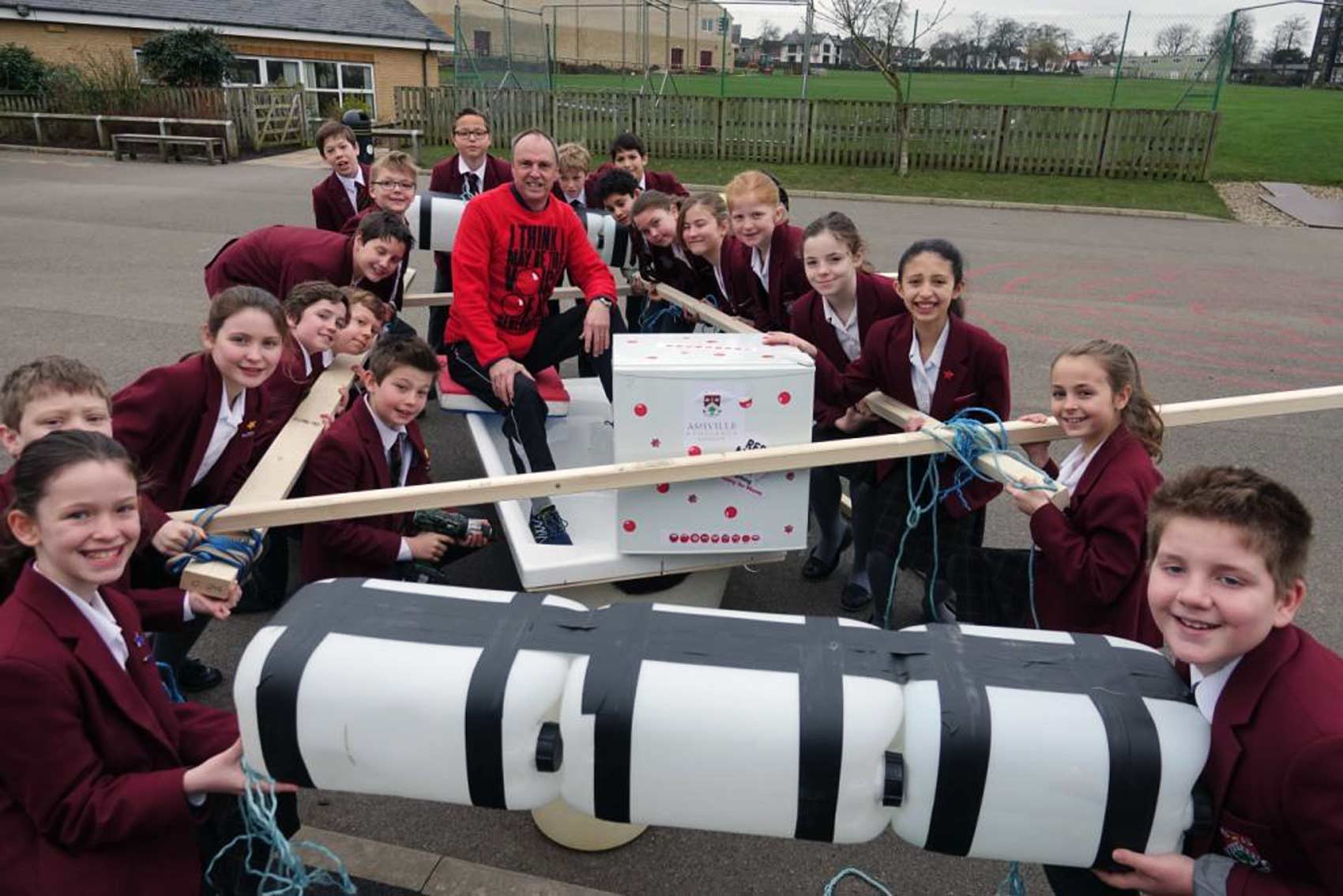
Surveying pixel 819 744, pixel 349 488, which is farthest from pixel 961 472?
pixel 349 488

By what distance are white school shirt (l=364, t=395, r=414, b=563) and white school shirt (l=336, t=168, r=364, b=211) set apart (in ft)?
11.5

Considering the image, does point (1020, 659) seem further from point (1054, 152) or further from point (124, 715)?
point (1054, 152)

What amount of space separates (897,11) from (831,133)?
3170 mm

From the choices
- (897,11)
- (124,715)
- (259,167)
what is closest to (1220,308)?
(124,715)

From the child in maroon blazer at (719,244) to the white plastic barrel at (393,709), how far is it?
3.50 metres

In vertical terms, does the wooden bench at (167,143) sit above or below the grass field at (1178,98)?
below

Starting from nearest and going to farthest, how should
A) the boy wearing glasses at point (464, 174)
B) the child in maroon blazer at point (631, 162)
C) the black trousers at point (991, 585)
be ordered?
the black trousers at point (991, 585), the boy wearing glasses at point (464, 174), the child in maroon blazer at point (631, 162)

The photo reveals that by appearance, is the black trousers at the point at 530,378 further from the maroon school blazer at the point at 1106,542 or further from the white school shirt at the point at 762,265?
the maroon school blazer at the point at 1106,542

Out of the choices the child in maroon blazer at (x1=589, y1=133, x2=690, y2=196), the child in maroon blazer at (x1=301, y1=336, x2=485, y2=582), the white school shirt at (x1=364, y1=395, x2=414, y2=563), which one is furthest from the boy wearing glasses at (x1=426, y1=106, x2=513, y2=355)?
the child in maroon blazer at (x1=301, y1=336, x2=485, y2=582)

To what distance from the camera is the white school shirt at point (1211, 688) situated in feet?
5.82

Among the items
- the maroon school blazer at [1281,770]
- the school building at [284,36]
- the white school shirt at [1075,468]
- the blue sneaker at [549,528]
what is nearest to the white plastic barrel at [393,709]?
the maroon school blazer at [1281,770]

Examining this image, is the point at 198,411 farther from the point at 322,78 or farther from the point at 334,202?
the point at 322,78

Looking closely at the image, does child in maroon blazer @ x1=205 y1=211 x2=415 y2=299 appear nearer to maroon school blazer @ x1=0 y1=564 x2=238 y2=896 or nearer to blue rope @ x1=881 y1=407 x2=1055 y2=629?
blue rope @ x1=881 y1=407 x2=1055 y2=629

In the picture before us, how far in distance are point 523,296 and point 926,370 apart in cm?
213
